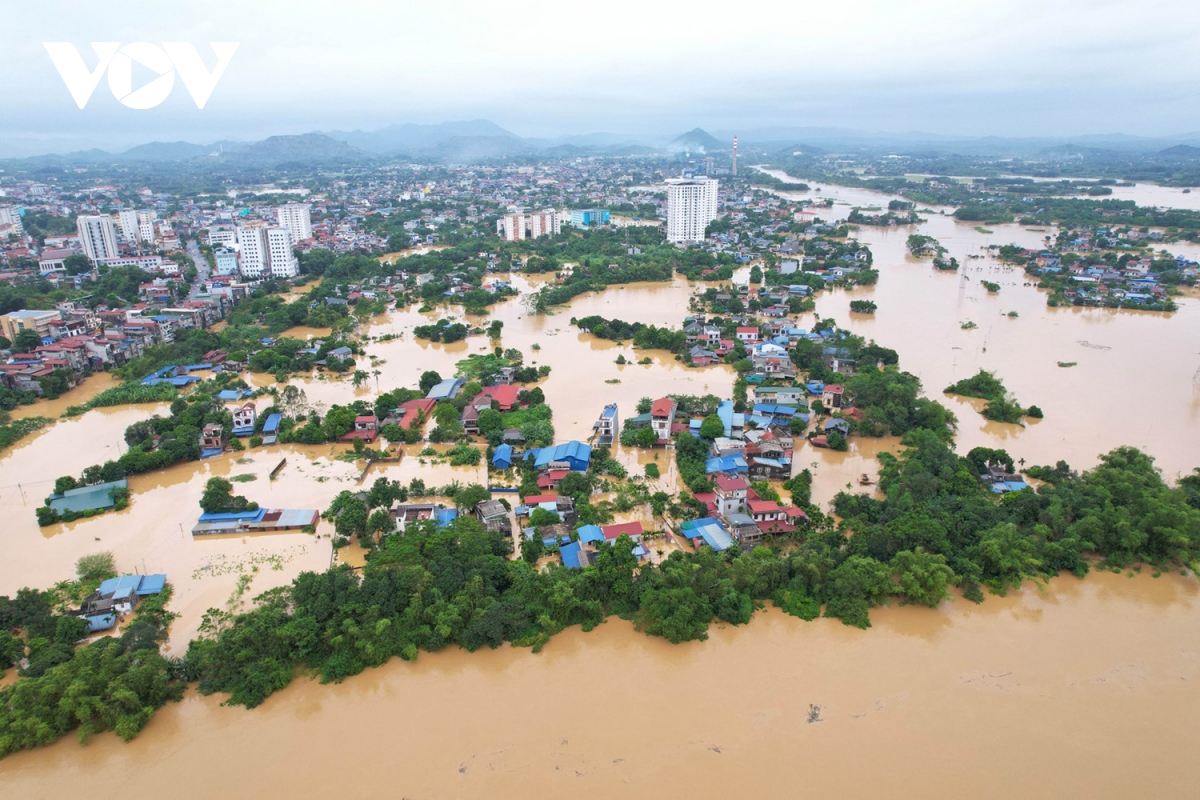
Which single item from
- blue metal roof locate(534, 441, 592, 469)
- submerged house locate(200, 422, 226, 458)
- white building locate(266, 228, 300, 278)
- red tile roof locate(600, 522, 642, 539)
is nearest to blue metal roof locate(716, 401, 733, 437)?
blue metal roof locate(534, 441, 592, 469)

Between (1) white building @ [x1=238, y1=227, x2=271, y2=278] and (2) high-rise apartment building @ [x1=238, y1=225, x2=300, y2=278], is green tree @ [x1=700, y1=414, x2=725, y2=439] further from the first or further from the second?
(1) white building @ [x1=238, y1=227, x2=271, y2=278]

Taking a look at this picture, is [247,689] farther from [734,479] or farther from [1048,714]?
[1048,714]

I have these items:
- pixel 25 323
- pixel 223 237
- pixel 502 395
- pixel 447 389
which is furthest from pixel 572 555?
pixel 223 237

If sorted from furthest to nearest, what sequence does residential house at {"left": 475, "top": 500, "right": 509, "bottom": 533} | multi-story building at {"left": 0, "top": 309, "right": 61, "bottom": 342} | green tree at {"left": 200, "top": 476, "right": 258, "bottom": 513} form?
multi-story building at {"left": 0, "top": 309, "right": 61, "bottom": 342} → green tree at {"left": 200, "top": 476, "right": 258, "bottom": 513} → residential house at {"left": 475, "top": 500, "right": 509, "bottom": 533}

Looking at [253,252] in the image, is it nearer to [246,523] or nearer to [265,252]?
[265,252]

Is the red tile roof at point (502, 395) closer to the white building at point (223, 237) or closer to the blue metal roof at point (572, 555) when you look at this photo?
the blue metal roof at point (572, 555)

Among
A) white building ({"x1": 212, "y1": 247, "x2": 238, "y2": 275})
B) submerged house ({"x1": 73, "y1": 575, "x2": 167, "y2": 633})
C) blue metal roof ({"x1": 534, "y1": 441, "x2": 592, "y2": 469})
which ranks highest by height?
white building ({"x1": 212, "y1": 247, "x2": 238, "y2": 275})

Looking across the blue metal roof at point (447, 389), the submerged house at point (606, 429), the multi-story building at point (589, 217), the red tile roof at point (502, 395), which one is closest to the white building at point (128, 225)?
the multi-story building at point (589, 217)

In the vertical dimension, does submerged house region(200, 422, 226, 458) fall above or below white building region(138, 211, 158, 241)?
below
